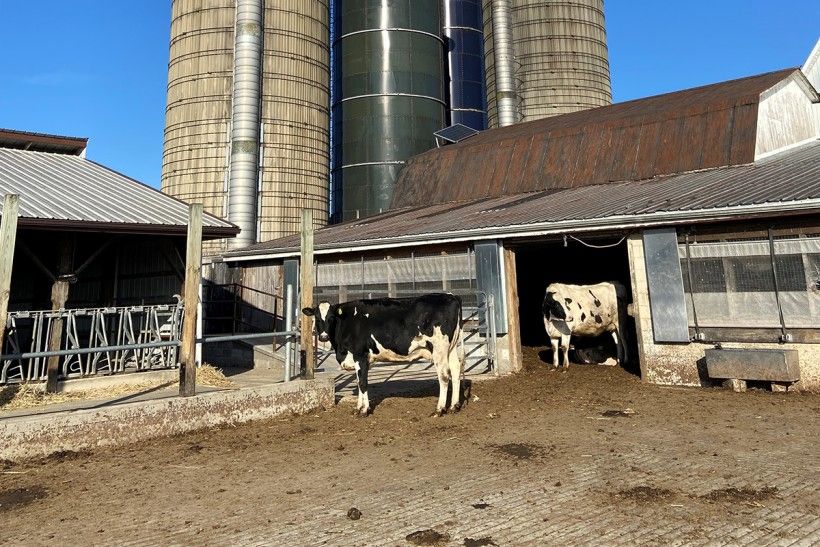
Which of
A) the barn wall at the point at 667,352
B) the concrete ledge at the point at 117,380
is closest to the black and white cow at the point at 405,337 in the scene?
the concrete ledge at the point at 117,380

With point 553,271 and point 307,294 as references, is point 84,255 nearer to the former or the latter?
point 307,294

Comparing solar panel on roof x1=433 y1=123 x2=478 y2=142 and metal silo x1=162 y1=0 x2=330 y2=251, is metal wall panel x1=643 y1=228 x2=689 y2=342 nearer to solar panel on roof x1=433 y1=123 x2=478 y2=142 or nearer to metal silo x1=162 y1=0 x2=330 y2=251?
solar panel on roof x1=433 y1=123 x2=478 y2=142

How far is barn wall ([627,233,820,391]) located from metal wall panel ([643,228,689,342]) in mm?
158

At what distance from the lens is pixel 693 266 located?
9898 mm

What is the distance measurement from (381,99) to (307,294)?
2153 centimetres

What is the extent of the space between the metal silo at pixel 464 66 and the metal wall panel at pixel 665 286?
2305 centimetres

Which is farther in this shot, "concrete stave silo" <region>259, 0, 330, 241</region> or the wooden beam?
"concrete stave silo" <region>259, 0, 330, 241</region>

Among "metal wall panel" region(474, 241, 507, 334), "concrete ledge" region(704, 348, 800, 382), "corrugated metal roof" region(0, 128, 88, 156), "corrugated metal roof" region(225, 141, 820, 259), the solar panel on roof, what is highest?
the solar panel on roof

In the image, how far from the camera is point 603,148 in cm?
1780

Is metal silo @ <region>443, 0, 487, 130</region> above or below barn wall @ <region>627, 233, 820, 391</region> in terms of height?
above

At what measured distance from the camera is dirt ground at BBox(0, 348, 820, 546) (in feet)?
13.0

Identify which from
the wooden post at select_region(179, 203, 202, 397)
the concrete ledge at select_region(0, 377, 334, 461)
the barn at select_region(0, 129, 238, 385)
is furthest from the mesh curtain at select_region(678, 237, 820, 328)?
the barn at select_region(0, 129, 238, 385)

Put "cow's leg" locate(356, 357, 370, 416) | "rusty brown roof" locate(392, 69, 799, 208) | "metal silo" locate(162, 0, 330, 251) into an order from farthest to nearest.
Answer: "metal silo" locate(162, 0, 330, 251) → "rusty brown roof" locate(392, 69, 799, 208) → "cow's leg" locate(356, 357, 370, 416)

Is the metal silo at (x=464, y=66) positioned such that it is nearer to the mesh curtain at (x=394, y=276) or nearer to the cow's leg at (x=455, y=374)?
the mesh curtain at (x=394, y=276)
